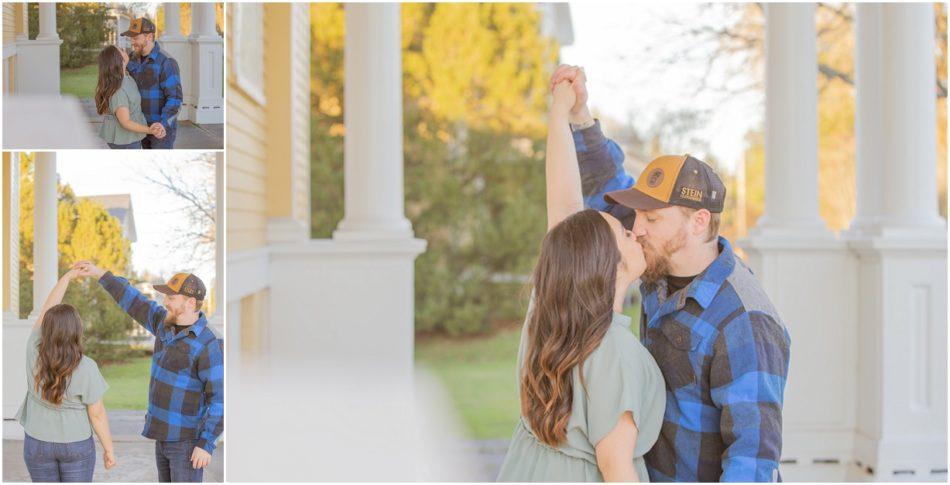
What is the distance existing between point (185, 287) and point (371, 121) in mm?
1861

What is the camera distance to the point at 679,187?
6.15 ft

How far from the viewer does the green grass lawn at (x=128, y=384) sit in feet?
8.26

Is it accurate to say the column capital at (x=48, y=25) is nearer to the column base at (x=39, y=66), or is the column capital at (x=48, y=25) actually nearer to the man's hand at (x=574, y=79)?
the column base at (x=39, y=66)

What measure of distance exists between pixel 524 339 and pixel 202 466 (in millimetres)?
1217

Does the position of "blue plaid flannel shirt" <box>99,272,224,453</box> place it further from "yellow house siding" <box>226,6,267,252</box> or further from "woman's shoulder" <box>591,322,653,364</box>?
"woman's shoulder" <box>591,322,653,364</box>

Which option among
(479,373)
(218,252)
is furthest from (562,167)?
(479,373)

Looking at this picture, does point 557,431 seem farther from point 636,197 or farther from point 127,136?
point 127,136

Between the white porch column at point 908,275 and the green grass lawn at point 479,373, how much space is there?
4114 millimetres

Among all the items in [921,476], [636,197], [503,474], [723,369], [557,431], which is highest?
[636,197]

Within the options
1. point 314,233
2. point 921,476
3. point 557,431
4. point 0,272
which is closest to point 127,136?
point 0,272

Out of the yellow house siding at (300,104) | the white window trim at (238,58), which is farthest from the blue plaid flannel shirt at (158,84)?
the yellow house siding at (300,104)

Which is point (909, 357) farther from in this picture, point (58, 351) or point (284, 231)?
point (58, 351)

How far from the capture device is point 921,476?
13.8 ft

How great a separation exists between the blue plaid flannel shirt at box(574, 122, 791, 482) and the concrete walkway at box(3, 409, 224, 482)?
1435 millimetres
